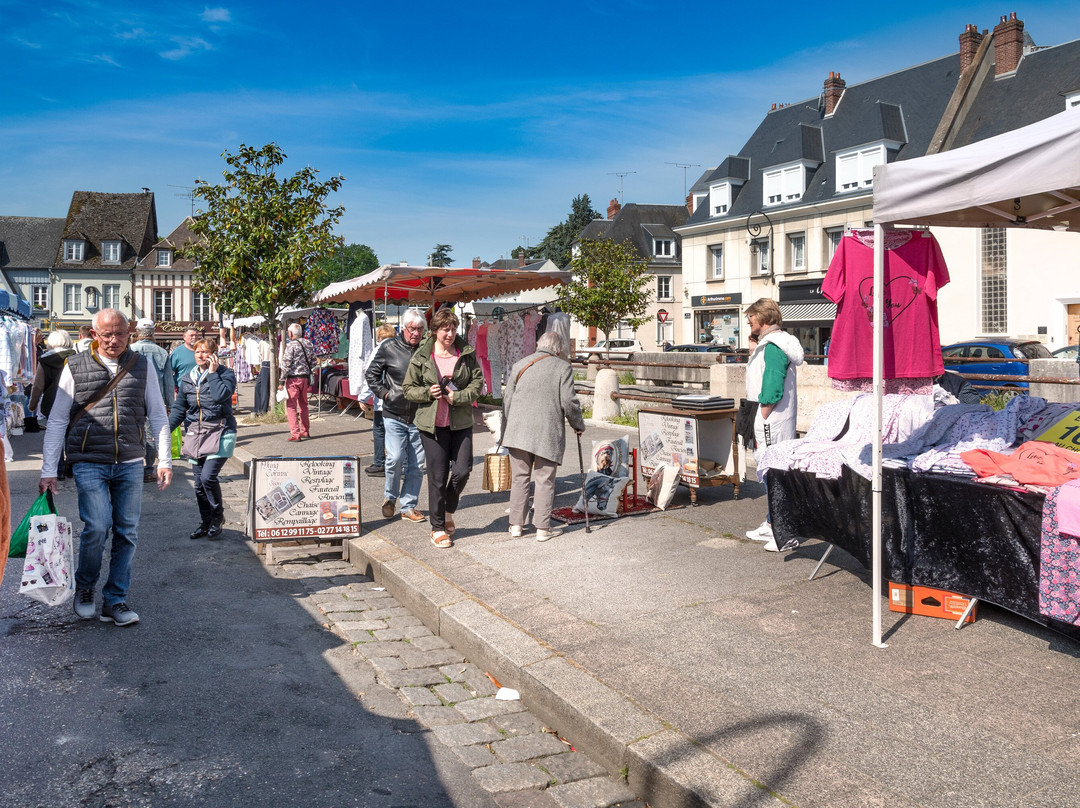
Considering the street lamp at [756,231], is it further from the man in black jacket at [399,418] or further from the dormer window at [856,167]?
the man in black jacket at [399,418]

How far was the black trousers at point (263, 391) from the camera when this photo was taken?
1847 centimetres

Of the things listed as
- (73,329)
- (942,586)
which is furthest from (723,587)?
(73,329)

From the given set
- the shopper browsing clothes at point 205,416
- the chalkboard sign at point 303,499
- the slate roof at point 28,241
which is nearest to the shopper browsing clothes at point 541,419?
the chalkboard sign at point 303,499

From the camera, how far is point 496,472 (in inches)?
363

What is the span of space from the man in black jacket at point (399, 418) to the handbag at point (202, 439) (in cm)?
146

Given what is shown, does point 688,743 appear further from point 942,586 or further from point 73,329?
point 73,329

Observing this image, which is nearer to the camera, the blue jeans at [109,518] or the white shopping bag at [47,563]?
the white shopping bag at [47,563]

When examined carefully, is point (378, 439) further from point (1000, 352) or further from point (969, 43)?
point (969, 43)

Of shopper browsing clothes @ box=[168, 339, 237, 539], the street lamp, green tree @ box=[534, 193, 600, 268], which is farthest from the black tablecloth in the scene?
green tree @ box=[534, 193, 600, 268]

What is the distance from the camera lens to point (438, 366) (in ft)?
24.4

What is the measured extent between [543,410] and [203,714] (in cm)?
365

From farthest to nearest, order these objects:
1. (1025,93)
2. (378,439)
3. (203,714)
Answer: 1. (1025,93)
2. (378,439)
3. (203,714)

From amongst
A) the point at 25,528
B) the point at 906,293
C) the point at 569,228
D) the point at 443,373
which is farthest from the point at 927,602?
the point at 569,228

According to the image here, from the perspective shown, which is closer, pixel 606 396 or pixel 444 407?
pixel 444 407
